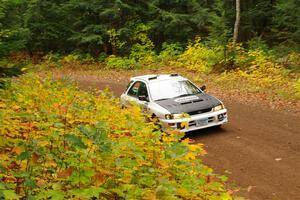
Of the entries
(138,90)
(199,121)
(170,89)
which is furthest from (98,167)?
(138,90)

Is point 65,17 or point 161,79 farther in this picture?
point 65,17

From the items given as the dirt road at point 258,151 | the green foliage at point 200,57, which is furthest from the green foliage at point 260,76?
the dirt road at point 258,151

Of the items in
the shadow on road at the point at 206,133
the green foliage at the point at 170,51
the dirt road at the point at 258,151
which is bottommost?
the dirt road at the point at 258,151

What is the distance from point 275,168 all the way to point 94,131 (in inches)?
209

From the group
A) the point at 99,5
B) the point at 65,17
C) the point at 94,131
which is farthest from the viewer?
the point at 65,17

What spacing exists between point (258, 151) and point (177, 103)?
9.08 feet

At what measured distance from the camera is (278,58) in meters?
22.1

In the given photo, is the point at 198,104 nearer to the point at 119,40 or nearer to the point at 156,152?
the point at 156,152

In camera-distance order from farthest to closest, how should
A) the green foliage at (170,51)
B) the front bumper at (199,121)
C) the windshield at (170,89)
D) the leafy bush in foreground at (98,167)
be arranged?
the green foliage at (170,51) < the windshield at (170,89) < the front bumper at (199,121) < the leafy bush in foreground at (98,167)

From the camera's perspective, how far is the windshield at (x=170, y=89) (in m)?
11.8

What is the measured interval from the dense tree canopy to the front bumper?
17298 mm

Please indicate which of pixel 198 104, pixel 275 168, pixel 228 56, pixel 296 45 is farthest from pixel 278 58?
pixel 275 168

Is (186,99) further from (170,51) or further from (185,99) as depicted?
(170,51)

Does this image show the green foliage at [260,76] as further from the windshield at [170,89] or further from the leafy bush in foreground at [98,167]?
the leafy bush in foreground at [98,167]
